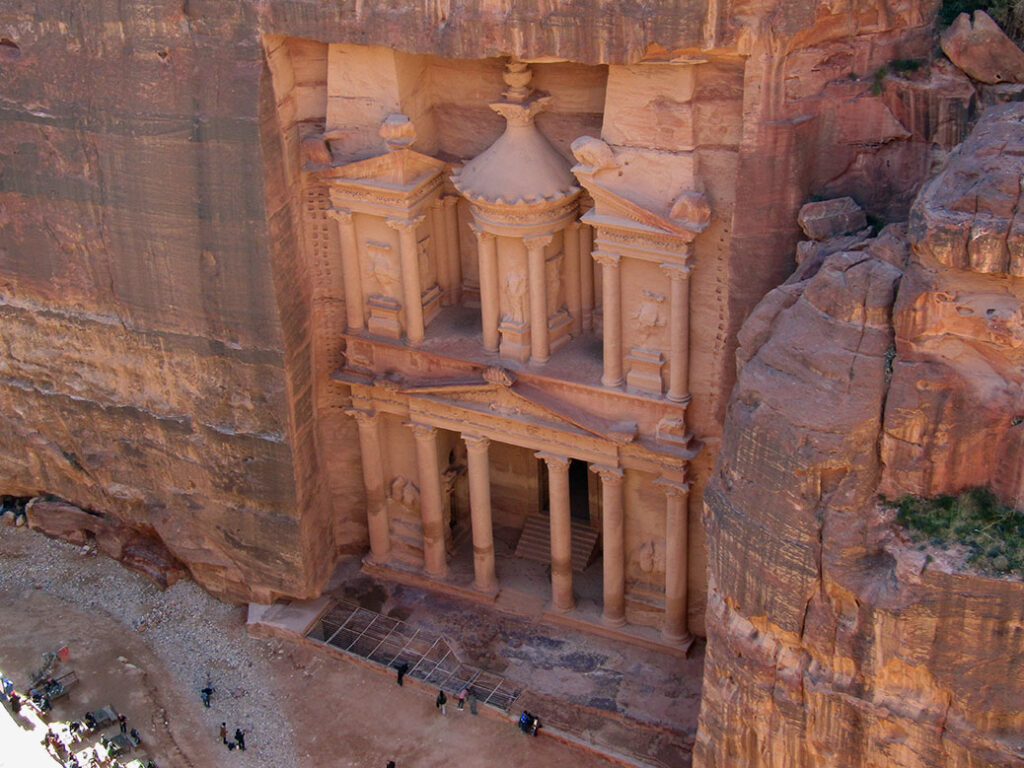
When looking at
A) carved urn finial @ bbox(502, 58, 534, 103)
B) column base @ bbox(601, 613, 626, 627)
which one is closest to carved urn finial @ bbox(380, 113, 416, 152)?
carved urn finial @ bbox(502, 58, 534, 103)

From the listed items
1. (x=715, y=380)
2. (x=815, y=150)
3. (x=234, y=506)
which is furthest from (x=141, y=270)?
(x=815, y=150)

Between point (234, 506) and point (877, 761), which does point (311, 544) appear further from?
point (877, 761)

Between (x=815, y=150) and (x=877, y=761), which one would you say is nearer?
(x=877, y=761)

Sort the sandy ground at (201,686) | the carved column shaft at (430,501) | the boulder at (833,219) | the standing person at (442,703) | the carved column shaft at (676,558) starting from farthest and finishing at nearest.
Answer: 1. the carved column shaft at (430,501)
2. the standing person at (442,703)
3. the sandy ground at (201,686)
4. the carved column shaft at (676,558)
5. the boulder at (833,219)

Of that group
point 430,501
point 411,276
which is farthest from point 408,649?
point 411,276

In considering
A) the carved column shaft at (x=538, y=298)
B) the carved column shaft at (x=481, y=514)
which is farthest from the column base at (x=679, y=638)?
the carved column shaft at (x=538, y=298)

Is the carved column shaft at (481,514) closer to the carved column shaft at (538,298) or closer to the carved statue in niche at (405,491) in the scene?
the carved statue in niche at (405,491)

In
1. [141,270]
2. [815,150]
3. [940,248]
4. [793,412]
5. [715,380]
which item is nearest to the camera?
[940,248]
